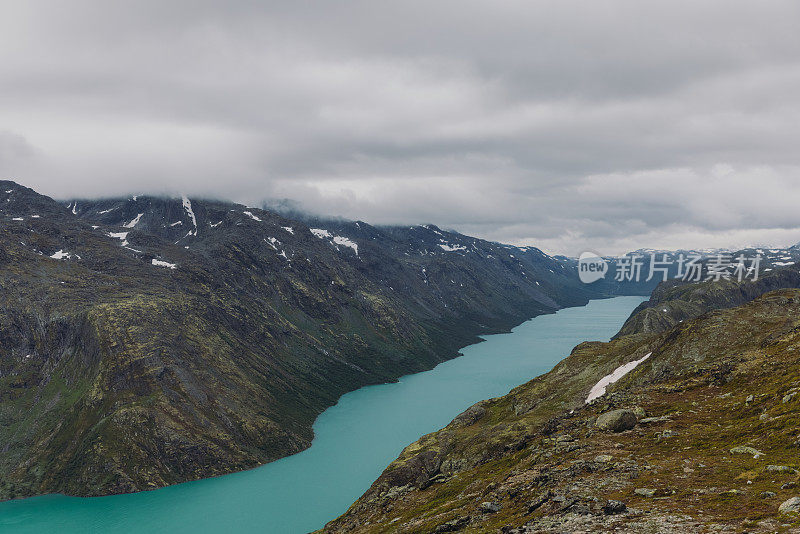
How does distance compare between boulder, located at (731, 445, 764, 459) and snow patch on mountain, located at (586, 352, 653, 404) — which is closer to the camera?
boulder, located at (731, 445, 764, 459)

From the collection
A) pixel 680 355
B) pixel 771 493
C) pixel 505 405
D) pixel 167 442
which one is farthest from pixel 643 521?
pixel 167 442

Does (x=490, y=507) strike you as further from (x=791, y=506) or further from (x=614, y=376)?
(x=614, y=376)

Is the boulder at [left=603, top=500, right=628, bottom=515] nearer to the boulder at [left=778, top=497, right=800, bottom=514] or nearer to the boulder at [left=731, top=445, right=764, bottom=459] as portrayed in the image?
the boulder at [left=778, top=497, right=800, bottom=514]

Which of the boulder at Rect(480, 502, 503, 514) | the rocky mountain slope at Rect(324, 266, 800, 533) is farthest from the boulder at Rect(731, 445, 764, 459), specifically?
the boulder at Rect(480, 502, 503, 514)

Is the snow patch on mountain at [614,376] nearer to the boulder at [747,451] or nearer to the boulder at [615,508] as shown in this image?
the boulder at [747,451]

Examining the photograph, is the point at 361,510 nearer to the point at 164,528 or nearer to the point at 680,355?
the point at 680,355

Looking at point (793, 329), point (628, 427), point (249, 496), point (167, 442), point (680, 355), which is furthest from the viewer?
point (167, 442)

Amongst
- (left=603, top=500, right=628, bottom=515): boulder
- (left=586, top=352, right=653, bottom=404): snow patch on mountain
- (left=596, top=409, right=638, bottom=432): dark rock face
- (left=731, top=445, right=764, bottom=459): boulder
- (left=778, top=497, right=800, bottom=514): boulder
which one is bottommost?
(left=586, top=352, right=653, bottom=404): snow patch on mountain
